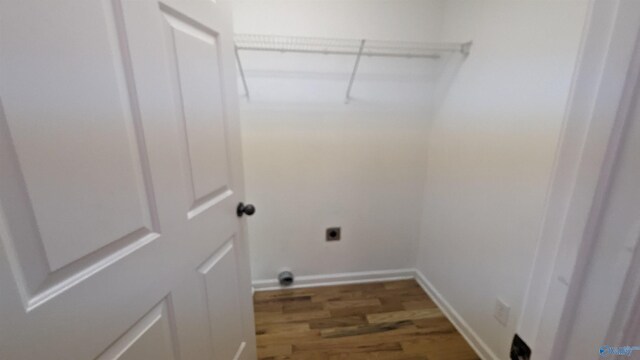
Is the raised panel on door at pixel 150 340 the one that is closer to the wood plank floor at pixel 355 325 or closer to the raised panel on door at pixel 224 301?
the raised panel on door at pixel 224 301

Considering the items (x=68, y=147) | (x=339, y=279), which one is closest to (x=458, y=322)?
(x=339, y=279)

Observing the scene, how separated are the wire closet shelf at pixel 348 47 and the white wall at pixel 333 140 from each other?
0.04 meters

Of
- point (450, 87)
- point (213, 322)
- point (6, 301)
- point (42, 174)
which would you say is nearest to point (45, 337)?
point (6, 301)

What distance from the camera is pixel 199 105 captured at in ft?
2.49

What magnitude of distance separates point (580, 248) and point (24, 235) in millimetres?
777

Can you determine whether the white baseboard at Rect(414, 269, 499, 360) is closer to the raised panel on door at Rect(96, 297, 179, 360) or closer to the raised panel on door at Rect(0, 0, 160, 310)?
the raised panel on door at Rect(96, 297, 179, 360)

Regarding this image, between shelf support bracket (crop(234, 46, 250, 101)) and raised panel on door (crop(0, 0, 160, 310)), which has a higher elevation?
shelf support bracket (crop(234, 46, 250, 101))

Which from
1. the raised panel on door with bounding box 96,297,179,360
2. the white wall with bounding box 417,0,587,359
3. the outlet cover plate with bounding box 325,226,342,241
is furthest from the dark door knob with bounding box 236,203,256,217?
→ the white wall with bounding box 417,0,587,359

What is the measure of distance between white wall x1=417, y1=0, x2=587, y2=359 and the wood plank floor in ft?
0.65

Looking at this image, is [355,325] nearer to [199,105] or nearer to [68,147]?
[199,105]

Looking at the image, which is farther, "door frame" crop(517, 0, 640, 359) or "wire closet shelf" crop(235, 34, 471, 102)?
"wire closet shelf" crop(235, 34, 471, 102)

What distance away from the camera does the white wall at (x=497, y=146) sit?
3.16 feet

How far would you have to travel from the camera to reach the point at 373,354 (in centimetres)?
136

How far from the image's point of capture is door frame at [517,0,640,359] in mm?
276
